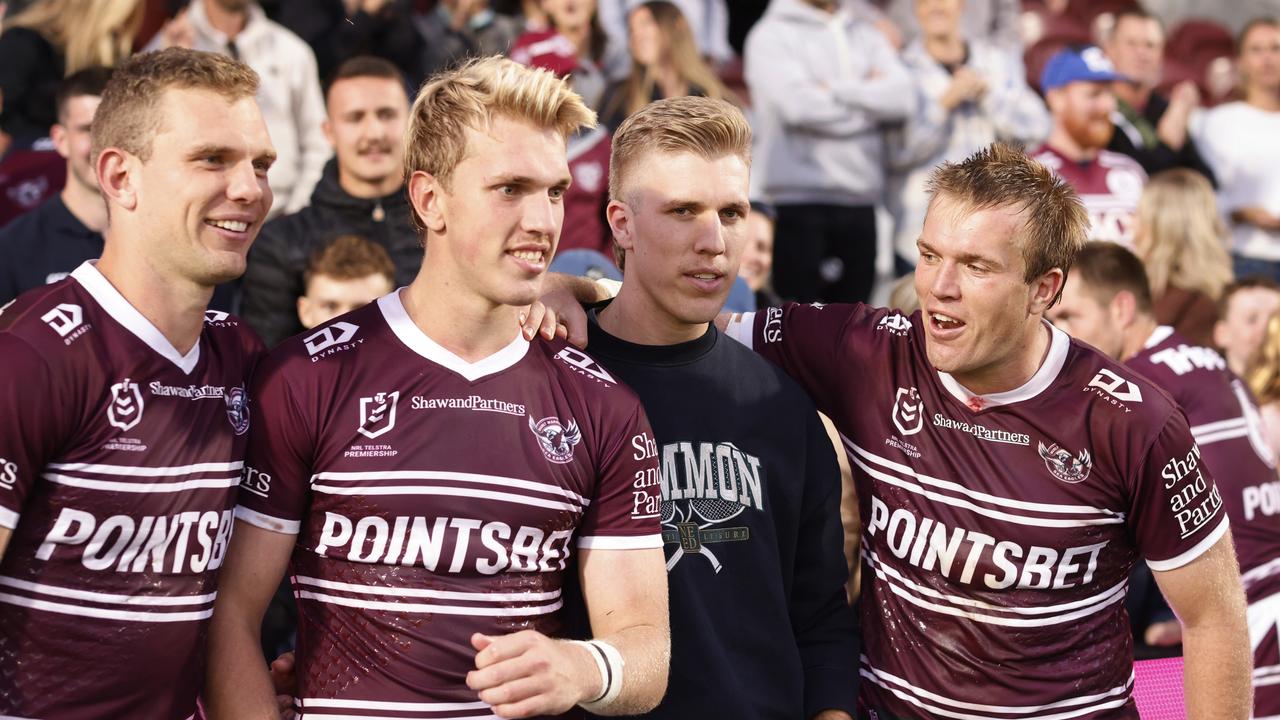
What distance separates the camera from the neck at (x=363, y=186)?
24.0ft

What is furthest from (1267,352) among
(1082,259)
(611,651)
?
(611,651)

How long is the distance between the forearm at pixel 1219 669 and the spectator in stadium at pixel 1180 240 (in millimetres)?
5168

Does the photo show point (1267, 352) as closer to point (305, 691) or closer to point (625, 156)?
point (625, 156)

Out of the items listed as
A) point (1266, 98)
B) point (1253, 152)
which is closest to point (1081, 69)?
point (1253, 152)

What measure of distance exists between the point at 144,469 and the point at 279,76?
5.53m

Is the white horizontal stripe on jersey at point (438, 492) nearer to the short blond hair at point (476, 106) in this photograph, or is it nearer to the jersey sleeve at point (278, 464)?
the jersey sleeve at point (278, 464)

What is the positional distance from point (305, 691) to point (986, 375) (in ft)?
6.68

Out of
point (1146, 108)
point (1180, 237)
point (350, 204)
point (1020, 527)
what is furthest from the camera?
point (1146, 108)

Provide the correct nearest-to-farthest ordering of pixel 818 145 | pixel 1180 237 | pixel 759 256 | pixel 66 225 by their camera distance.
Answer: pixel 66 225
pixel 759 256
pixel 1180 237
pixel 818 145

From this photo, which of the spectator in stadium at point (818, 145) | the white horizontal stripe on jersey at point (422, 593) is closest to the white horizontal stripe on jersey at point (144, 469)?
the white horizontal stripe on jersey at point (422, 593)

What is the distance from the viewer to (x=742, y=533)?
414 centimetres

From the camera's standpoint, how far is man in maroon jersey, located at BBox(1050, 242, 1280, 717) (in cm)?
621

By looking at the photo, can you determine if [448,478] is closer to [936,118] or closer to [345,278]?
[345,278]

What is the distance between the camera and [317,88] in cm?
877
